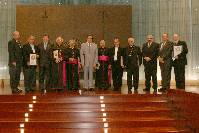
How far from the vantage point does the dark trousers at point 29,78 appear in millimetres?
10195

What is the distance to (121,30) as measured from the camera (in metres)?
13.8

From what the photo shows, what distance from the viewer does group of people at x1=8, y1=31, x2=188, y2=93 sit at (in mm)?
10133

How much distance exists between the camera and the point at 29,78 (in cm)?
1023

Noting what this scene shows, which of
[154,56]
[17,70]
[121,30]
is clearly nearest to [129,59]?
[154,56]

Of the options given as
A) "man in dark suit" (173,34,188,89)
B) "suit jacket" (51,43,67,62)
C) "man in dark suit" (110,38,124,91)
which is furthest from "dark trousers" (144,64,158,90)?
"suit jacket" (51,43,67,62)

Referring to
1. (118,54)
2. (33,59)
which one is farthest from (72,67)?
(118,54)

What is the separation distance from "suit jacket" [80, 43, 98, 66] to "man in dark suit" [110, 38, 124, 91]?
1.64 ft

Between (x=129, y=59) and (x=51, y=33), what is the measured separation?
401cm

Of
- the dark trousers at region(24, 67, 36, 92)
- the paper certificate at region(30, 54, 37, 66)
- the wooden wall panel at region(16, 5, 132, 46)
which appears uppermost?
the wooden wall panel at region(16, 5, 132, 46)

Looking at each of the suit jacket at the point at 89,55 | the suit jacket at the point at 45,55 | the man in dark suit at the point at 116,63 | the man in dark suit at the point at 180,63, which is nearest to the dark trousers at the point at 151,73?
the man in dark suit at the point at 180,63

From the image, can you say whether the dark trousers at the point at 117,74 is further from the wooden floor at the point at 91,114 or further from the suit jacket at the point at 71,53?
the wooden floor at the point at 91,114

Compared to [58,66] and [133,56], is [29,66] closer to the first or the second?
[58,66]

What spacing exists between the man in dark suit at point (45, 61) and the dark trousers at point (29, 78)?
204mm

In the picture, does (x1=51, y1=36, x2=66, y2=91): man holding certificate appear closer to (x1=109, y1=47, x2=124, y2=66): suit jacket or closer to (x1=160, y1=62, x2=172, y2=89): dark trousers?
(x1=109, y1=47, x2=124, y2=66): suit jacket
